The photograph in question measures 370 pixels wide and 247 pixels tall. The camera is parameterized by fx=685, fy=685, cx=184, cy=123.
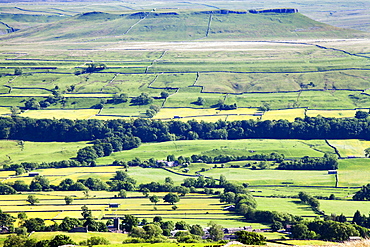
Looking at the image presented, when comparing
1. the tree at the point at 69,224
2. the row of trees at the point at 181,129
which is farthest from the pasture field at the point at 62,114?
the tree at the point at 69,224

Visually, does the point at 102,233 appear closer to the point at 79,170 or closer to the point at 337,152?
the point at 79,170

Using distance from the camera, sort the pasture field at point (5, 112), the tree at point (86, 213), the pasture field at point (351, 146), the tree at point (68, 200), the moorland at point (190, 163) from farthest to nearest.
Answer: the pasture field at point (5, 112) → the pasture field at point (351, 146) → the tree at point (68, 200) → the moorland at point (190, 163) → the tree at point (86, 213)

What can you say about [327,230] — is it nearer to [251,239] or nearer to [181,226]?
[251,239]

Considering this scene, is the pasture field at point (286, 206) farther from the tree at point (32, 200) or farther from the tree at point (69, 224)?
the tree at point (32, 200)

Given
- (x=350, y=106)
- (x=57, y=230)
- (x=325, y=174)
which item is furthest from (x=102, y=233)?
(x=350, y=106)

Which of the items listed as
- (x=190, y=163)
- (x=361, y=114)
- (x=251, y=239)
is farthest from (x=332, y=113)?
(x=251, y=239)

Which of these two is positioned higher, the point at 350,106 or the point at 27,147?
the point at 350,106
